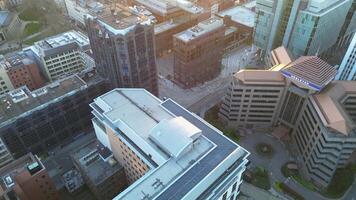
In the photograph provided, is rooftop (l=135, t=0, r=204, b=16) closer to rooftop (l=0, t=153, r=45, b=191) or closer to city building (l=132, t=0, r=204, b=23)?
city building (l=132, t=0, r=204, b=23)

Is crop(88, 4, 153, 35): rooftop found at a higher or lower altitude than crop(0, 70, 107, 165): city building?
higher

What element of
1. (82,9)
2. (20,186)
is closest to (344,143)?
(20,186)

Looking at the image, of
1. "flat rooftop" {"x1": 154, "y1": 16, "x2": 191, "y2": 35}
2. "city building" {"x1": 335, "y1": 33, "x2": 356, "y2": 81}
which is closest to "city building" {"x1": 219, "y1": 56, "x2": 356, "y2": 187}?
"city building" {"x1": 335, "y1": 33, "x2": 356, "y2": 81}

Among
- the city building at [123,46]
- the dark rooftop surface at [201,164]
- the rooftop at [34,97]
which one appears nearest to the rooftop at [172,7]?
the city building at [123,46]

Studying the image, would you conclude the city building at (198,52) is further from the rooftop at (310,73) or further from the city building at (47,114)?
the rooftop at (310,73)

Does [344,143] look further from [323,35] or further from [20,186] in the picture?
[20,186]

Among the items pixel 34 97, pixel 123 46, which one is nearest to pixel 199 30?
pixel 123 46
